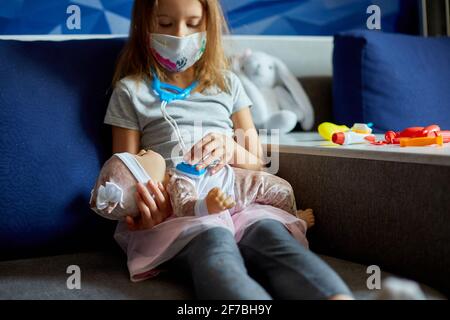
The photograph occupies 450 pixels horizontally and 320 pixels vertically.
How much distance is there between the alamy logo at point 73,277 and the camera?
0.96 metres

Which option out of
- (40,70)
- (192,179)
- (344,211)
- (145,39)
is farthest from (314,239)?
(40,70)

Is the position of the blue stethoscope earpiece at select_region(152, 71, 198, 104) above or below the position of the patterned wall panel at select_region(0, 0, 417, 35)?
below

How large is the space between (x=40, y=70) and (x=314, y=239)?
0.69 metres

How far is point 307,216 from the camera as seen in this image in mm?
1142

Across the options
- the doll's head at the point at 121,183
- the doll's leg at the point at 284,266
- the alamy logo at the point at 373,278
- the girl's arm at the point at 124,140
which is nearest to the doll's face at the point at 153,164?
the doll's head at the point at 121,183

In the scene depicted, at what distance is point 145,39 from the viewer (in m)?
1.23

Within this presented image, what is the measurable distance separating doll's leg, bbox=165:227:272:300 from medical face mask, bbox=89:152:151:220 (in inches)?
5.3

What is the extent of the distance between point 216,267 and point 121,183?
276 millimetres

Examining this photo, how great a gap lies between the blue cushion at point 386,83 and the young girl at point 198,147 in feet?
1.21

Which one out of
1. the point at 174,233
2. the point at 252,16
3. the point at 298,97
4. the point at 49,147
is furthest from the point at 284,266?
the point at 252,16

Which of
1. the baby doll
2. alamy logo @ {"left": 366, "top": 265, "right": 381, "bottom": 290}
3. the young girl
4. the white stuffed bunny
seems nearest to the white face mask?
the young girl

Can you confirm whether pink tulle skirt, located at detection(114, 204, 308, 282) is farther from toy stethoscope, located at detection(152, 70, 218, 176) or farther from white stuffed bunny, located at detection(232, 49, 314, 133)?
white stuffed bunny, located at detection(232, 49, 314, 133)

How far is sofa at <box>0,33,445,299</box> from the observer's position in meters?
1.10
